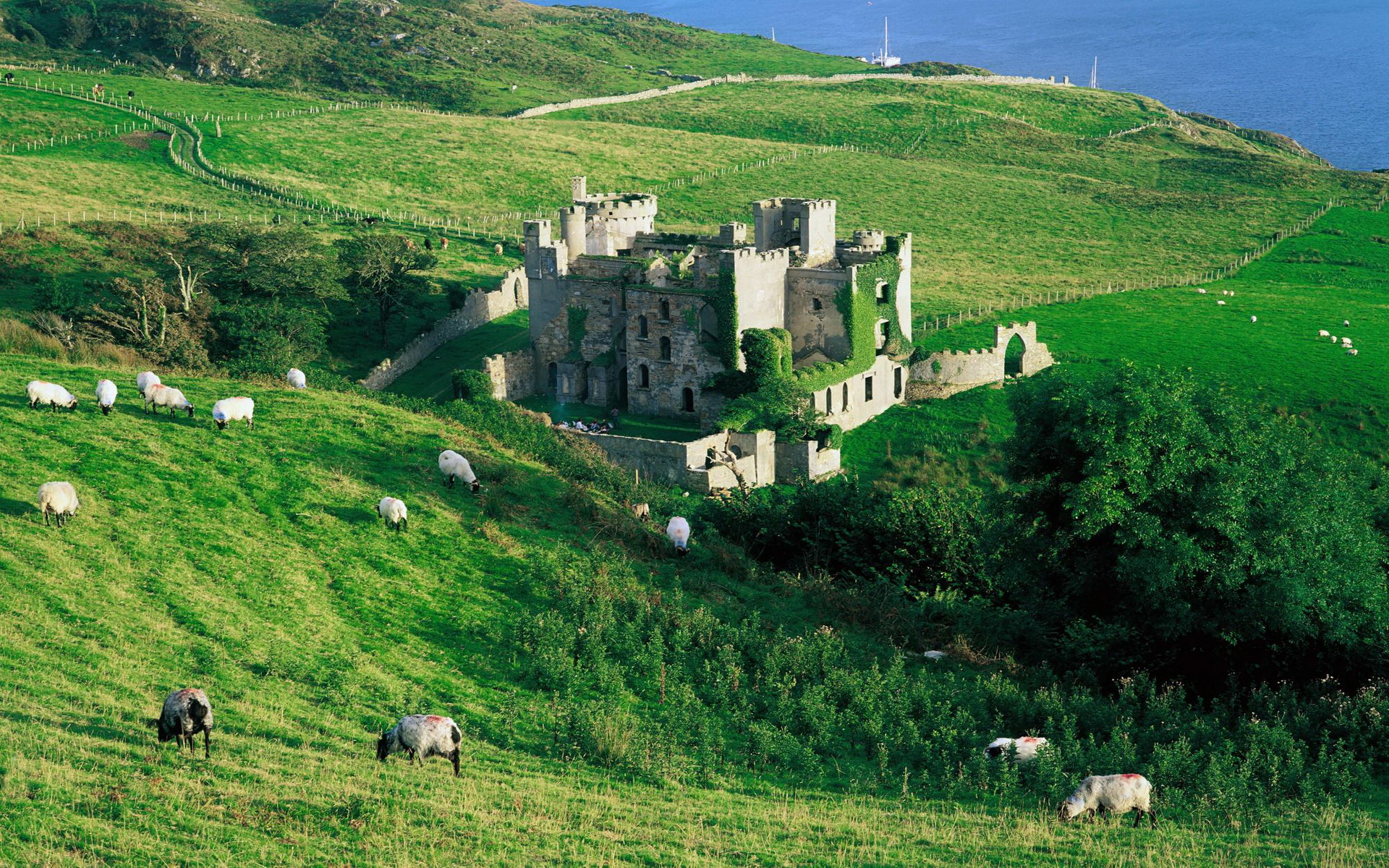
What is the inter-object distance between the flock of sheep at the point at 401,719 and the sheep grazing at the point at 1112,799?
11 millimetres

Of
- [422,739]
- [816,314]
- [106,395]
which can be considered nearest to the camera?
[422,739]

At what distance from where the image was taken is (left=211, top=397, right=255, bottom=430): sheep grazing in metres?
34.4

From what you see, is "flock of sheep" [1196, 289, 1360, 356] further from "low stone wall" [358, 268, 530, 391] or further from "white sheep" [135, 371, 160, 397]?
"white sheep" [135, 371, 160, 397]

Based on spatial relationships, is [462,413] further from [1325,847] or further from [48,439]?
[1325,847]

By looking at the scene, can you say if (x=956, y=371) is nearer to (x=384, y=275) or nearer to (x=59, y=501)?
(x=384, y=275)

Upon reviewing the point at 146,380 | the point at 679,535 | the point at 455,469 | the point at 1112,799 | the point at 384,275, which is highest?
the point at 384,275

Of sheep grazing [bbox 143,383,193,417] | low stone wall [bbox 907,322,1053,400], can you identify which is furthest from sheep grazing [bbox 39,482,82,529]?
low stone wall [bbox 907,322,1053,400]

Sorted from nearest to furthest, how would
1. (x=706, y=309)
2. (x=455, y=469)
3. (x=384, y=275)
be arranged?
(x=455, y=469) < (x=706, y=309) < (x=384, y=275)

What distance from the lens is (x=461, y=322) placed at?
69.1 metres

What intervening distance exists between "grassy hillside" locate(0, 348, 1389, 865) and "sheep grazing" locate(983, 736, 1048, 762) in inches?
55.1

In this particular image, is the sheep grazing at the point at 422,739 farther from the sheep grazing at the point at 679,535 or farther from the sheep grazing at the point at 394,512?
the sheep grazing at the point at 679,535

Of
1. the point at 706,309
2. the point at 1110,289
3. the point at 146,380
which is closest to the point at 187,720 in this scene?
the point at 146,380

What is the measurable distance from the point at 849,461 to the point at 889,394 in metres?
7.19

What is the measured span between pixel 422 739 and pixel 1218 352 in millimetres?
53143
